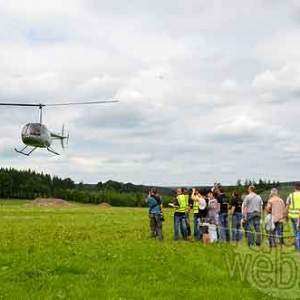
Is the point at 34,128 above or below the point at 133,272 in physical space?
above

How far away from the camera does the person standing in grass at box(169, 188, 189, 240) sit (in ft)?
71.7

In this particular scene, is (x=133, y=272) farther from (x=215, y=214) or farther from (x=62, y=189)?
(x=62, y=189)

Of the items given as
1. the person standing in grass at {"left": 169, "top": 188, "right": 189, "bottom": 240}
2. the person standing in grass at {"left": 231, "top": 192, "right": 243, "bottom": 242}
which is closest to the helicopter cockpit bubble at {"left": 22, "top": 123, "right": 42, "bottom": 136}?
the person standing in grass at {"left": 169, "top": 188, "right": 189, "bottom": 240}

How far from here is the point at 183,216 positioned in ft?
72.0

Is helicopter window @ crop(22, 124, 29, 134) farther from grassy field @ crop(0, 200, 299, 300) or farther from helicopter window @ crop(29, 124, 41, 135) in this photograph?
grassy field @ crop(0, 200, 299, 300)

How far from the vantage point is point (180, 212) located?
21906 mm

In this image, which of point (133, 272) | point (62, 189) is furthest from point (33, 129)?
point (62, 189)

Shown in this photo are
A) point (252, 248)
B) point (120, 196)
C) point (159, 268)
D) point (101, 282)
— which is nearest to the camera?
point (101, 282)

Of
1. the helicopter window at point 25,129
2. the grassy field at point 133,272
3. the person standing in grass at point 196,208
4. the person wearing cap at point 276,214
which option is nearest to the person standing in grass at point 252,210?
the grassy field at point 133,272

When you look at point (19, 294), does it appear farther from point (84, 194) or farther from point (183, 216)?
point (84, 194)

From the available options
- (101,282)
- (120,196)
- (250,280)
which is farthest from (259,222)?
(120,196)

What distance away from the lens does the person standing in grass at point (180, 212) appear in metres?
21.8

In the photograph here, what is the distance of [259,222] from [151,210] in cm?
413

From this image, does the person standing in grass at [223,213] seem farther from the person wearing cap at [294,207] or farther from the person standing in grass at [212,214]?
the person wearing cap at [294,207]
